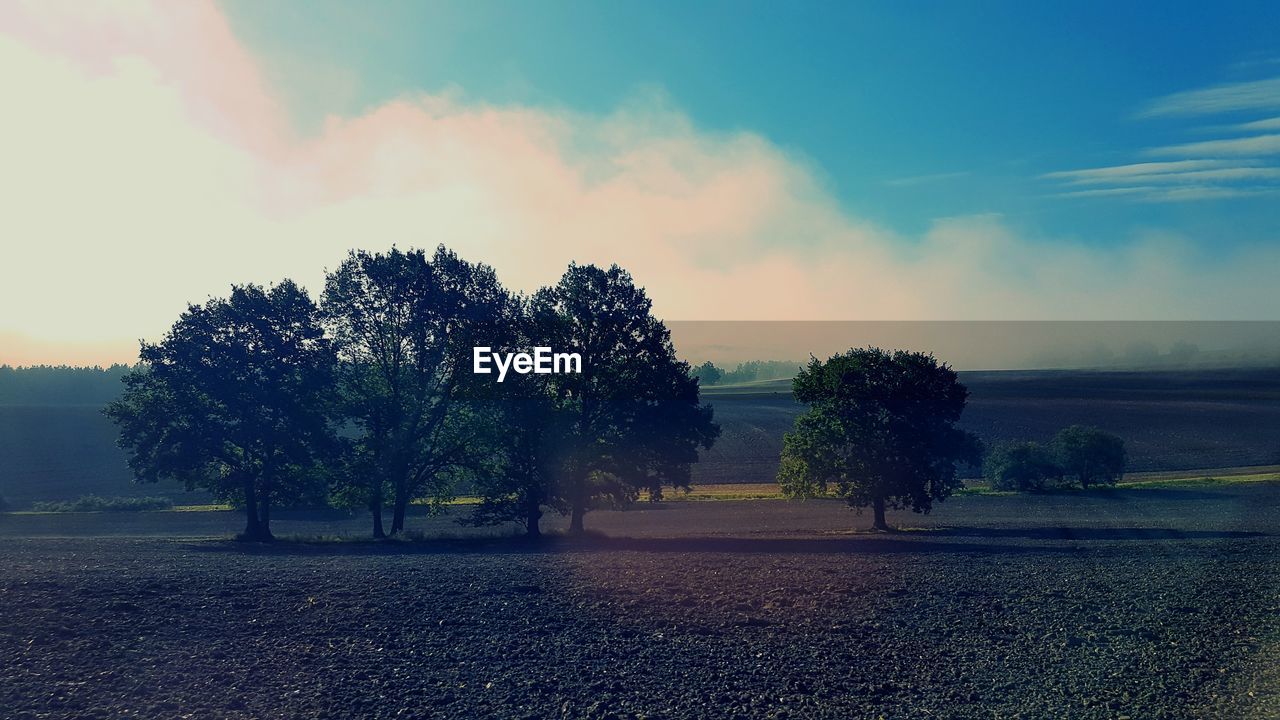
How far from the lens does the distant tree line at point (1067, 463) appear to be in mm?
72750

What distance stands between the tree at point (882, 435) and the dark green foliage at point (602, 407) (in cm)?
733

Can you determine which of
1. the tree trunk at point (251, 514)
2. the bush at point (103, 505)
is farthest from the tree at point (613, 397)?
the bush at point (103, 505)

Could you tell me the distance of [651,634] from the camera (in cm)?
1692

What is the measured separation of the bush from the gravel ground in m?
42.7

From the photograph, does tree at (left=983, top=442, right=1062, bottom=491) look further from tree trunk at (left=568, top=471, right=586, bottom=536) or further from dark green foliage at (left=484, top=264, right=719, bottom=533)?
tree trunk at (left=568, top=471, right=586, bottom=536)

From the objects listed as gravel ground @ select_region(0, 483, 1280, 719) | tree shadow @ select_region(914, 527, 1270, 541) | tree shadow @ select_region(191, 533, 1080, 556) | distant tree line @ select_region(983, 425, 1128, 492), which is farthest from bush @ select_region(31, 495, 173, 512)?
distant tree line @ select_region(983, 425, 1128, 492)

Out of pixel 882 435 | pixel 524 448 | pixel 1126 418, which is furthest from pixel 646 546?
pixel 1126 418

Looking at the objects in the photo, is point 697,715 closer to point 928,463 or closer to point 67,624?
point 67,624

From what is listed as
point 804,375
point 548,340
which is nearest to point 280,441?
point 548,340

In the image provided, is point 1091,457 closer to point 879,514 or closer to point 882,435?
point 879,514

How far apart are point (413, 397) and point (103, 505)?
45003 millimetres

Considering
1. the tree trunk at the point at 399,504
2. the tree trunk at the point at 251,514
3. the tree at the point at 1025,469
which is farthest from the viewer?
the tree at the point at 1025,469

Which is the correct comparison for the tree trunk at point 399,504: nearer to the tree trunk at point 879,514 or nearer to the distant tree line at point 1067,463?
the tree trunk at point 879,514

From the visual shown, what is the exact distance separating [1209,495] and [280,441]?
2706 inches
